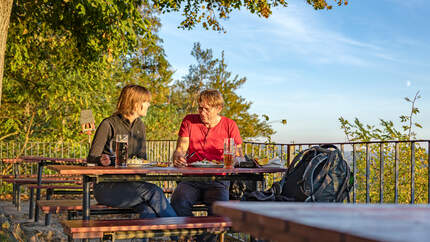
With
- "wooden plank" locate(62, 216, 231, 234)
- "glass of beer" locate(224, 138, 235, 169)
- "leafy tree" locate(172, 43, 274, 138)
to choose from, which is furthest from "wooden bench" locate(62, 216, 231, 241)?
"leafy tree" locate(172, 43, 274, 138)

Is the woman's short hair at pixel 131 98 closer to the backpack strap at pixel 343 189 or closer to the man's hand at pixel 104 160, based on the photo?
the man's hand at pixel 104 160

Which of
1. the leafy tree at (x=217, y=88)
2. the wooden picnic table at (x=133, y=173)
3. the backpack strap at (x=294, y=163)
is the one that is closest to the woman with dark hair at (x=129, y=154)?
the wooden picnic table at (x=133, y=173)

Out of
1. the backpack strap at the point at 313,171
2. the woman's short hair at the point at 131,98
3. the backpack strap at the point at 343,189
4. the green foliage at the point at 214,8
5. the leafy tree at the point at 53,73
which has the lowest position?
the backpack strap at the point at 343,189

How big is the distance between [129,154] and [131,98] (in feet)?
1.51

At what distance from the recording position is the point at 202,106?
15.2 feet

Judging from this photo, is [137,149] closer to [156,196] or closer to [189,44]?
[156,196]

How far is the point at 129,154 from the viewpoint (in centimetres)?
424

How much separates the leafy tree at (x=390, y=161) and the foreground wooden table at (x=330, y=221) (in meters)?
5.35

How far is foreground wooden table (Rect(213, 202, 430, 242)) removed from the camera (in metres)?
0.80

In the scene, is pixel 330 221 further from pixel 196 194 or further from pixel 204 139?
pixel 204 139

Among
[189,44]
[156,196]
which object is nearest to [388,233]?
[156,196]

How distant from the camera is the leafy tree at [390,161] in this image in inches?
261

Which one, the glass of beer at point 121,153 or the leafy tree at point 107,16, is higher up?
the leafy tree at point 107,16

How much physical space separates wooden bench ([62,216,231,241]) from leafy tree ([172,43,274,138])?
32264 mm
